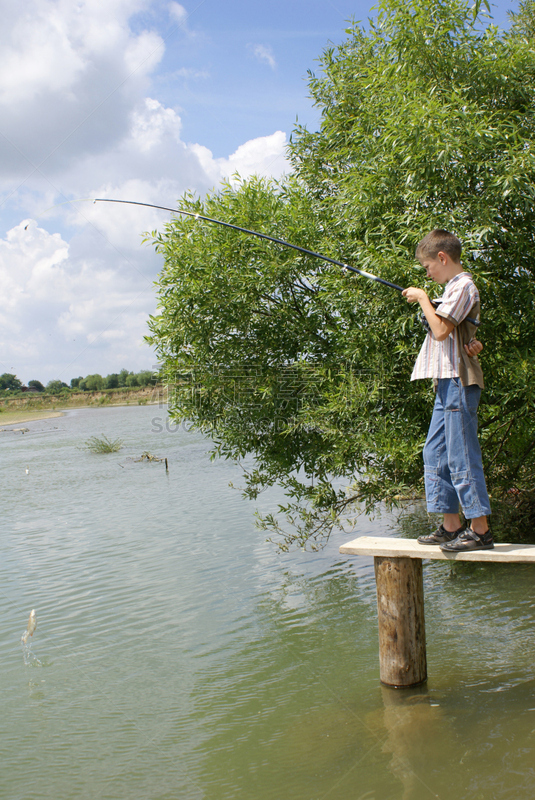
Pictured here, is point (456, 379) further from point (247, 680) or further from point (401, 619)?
point (247, 680)

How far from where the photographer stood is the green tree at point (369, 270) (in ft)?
19.7

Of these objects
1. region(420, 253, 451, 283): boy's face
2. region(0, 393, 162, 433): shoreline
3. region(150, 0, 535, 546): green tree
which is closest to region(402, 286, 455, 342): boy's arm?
region(420, 253, 451, 283): boy's face

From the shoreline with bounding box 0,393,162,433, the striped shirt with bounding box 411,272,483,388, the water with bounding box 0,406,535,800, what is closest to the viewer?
the striped shirt with bounding box 411,272,483,388

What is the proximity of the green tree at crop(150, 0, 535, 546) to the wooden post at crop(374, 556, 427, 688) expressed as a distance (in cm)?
202

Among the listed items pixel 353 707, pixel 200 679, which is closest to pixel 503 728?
pixel 353 707

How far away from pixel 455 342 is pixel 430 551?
4.86ft

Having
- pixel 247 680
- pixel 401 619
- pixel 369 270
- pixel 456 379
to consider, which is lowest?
pixel 247 680

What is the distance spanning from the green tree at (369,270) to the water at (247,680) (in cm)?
143

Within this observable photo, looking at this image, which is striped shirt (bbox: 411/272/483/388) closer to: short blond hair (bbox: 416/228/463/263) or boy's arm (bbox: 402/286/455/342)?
boy's arm (bbox: 402/286/455/342)

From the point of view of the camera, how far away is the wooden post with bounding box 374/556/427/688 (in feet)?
15.4

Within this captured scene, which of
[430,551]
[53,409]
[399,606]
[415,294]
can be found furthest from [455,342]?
[53,409]

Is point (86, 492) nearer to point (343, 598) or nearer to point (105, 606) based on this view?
point (105, 606)

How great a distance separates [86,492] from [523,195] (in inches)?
619

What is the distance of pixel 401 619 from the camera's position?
15.5ft
